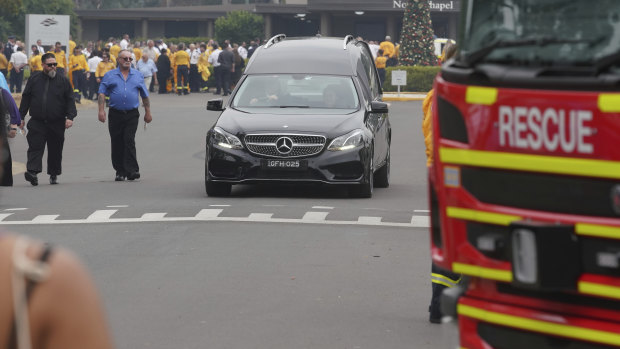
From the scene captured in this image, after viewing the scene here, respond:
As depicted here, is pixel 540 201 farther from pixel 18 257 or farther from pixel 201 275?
pixel 201 275

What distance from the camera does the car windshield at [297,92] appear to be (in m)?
17.1

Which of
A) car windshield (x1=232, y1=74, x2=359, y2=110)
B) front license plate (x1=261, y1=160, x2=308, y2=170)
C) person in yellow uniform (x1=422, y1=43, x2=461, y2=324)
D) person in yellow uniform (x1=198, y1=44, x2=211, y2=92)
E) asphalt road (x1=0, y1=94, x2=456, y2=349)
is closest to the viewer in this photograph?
person in yellow uniform (x1=422, y1=43, x2=461, y2=324)

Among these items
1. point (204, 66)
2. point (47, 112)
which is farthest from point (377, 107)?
point (204, 66)

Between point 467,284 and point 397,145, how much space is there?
2018 cm

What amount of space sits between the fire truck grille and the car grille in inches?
401

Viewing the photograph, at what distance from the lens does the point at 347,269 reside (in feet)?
35.9

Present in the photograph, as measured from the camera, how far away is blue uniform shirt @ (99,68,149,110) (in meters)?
18.8

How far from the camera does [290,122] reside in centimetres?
1619

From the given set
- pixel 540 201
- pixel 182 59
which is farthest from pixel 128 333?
pixel 182 59

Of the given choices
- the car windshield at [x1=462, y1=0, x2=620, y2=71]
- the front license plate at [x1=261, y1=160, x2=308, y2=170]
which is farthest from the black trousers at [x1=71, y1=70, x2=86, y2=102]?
the car windshield at [x1=462, y1=0, x2=620, y2=71]

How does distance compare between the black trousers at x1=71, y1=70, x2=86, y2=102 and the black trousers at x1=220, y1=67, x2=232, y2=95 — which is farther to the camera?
the black trousers at x1=220, y1=67, x2=232, y2=95

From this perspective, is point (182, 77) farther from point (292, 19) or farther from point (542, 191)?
point (542, 191)

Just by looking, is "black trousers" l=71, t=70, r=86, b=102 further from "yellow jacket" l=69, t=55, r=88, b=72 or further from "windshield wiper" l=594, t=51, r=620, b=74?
"windshield wiper" l=594, t=51, r=620, b=74

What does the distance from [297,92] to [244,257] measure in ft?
20.1
